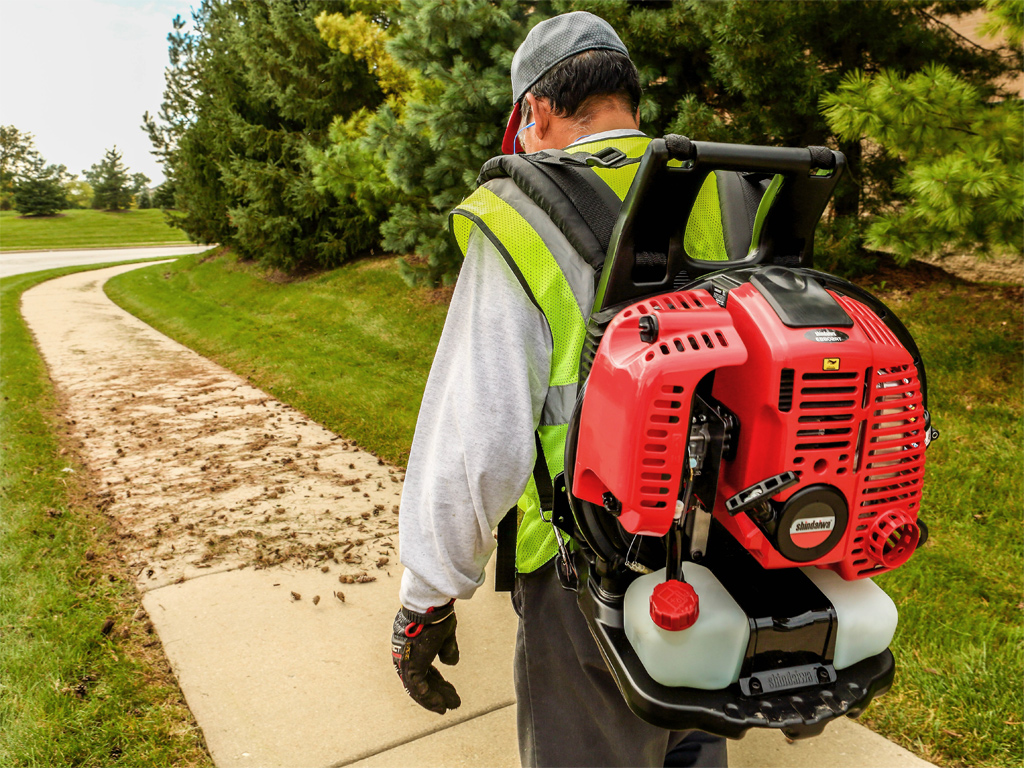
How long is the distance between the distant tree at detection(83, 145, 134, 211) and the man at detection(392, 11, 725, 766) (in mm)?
68699

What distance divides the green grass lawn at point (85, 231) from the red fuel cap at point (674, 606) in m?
40.4

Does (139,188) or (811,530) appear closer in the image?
(811,530)

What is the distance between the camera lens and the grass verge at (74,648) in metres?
2.40

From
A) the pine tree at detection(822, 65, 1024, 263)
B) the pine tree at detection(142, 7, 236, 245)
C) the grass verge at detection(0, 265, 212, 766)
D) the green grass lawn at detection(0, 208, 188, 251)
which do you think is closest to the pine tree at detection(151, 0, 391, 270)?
the pine tree at detection(142, 7, 236, 245)

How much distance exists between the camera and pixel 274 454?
516cm

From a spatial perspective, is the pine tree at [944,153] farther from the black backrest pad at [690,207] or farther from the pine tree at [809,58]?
the black backrest pad at [690,207]

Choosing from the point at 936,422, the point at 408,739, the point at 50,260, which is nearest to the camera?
the point at 408,739

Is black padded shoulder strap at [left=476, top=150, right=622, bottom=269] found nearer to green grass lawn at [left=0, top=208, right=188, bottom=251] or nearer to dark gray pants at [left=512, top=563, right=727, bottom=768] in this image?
dark gray pants at [left=512, top=563, right=727, bottom=768]

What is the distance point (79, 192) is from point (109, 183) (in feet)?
36.5

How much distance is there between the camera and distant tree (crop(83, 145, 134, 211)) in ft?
199

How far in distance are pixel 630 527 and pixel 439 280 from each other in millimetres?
7653

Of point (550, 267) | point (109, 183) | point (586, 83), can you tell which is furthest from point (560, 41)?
point (109, 183)

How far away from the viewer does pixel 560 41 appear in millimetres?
1620

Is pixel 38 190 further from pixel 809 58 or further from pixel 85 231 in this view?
pixel 809 58
